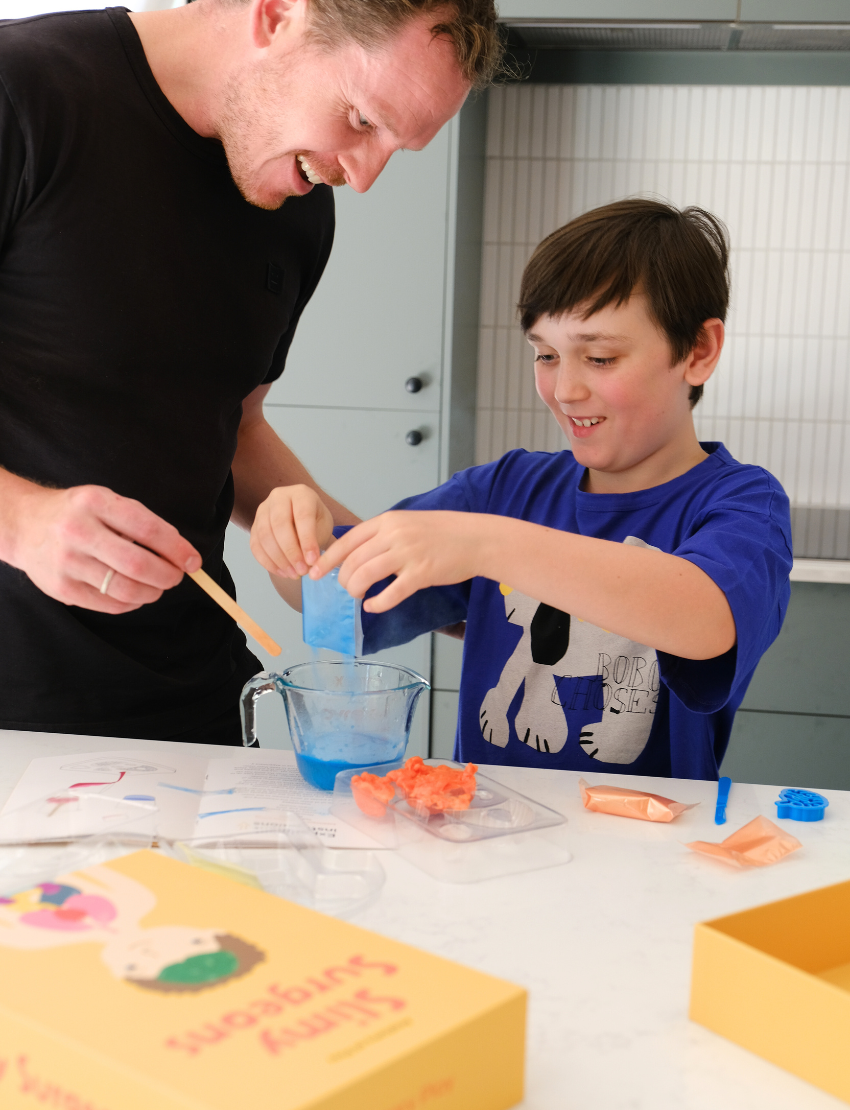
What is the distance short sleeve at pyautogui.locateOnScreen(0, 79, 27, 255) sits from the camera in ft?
3.44

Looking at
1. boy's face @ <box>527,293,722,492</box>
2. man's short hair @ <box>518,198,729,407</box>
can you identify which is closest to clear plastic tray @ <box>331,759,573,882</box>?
boy's face @ <box>527,293,722,492</box>

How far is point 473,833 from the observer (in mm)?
840

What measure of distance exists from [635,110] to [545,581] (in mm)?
2212

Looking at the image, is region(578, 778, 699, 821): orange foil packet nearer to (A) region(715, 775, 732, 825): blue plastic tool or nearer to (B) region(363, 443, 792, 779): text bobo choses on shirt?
(A) region(715, 775, 732, 825): blue plastic tool

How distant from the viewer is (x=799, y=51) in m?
2.57

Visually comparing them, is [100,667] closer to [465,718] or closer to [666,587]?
[465,718]

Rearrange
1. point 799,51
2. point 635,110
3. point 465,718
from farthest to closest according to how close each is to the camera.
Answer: point 635,110, point 799,51, point 465,718

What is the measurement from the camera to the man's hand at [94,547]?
0.88 meters

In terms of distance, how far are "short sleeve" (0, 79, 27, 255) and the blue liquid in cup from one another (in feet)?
2.17

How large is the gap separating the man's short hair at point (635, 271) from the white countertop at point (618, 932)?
610mm

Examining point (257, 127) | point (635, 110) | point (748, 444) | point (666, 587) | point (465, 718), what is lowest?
point (465, 718)

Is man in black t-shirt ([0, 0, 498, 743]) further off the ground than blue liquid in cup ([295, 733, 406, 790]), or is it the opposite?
man in black t-shirt ([0, 0, 498, 743])

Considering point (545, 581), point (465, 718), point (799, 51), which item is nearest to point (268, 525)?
point (545, 581)

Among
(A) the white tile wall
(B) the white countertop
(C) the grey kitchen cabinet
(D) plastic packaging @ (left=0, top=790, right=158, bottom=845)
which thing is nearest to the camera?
(B) the white countertop
